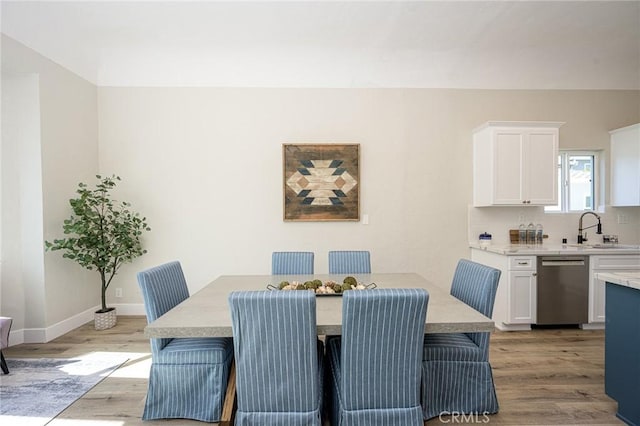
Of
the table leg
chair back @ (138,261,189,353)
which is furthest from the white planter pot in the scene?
the table leg

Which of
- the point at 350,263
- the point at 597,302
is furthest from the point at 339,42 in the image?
the point at 597,302

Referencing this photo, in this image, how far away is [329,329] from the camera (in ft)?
5.01

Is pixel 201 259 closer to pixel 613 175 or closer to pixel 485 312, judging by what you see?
pixel 485 312

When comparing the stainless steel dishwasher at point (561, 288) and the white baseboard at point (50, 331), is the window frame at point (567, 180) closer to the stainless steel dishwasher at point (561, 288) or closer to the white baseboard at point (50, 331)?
the stainless steel dishwasher at point (561, 288)

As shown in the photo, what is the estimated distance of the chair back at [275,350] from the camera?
137 centimetres

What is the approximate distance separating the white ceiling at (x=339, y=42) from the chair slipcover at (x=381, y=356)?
2.82 meters

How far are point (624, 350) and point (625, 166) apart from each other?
2.95 metres

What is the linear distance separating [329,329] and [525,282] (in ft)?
9.26

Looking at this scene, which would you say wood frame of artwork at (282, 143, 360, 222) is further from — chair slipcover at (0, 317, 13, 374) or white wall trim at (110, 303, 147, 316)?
chair slipcover at (0, 317, 13, 374)

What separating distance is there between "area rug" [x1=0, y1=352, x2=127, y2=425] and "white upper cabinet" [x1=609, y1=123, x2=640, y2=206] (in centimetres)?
560

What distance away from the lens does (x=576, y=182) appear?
406cm

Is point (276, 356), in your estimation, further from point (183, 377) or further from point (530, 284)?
point (530, 284)

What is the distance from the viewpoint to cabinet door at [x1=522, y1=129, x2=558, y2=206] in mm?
3604

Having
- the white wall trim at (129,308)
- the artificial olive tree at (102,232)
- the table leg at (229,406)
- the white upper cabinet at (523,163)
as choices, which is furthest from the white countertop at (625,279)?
the white wall trim at (129,308)
